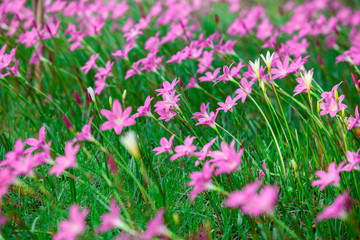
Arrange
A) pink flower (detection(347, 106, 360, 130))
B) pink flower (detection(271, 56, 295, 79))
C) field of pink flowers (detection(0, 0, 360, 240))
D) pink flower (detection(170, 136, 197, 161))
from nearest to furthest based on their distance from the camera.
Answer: field of pink flowers (detection(0, 0, 360, 240)) → pink flower (detection(170, 136, 197, 161)) → pink flower (detection(347, 106, 360, 130)) → pink flower (detection(271, 56, 295, 79))

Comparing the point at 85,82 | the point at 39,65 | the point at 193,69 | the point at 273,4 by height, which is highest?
the point at 39,65

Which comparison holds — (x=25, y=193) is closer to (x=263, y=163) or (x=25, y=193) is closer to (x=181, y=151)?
(x=181, y=151)

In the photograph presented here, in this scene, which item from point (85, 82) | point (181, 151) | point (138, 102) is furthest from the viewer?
point (85, 82)

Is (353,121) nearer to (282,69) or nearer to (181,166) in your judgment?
(282,69)

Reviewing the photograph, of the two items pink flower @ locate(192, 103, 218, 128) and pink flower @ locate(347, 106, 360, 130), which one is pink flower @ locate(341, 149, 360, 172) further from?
pink flower @ locate(192, 103, 218, 128)

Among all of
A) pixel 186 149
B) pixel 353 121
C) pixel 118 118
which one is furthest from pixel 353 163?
pixel 118 118

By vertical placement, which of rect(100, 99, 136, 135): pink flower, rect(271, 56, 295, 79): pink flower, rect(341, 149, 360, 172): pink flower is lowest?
rect(341, 149, 360, 172): pink flower

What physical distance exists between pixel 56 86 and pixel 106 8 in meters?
1.52

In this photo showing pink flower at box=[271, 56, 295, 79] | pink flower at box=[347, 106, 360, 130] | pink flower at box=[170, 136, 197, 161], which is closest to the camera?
pink flower at box=[170, 136, 197, 161]

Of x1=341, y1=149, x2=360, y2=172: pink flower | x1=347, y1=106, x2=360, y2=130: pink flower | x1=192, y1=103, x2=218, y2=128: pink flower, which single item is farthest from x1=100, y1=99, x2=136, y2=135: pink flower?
x1=347, y1=106, x2=360, y2=130: pink flower

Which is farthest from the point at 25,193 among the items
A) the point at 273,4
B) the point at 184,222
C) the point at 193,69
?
the point at 273,4

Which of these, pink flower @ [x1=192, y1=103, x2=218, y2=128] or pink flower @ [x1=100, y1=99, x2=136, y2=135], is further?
pink flower @ [x1=192, y1=103, x2=218, y2=128]

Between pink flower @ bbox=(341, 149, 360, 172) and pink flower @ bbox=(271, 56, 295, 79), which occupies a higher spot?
pink flower @ bbox=(271, 56, 295, 79)

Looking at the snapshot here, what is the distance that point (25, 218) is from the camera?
1.63m
